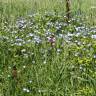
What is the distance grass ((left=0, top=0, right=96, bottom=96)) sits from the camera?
164 inches

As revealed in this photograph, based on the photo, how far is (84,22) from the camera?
23.9ft

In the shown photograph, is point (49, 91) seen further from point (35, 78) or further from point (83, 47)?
point (83, 47)

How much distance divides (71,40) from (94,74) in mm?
1592

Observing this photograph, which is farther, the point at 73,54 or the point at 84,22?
the point at 84,22

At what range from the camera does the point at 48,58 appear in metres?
4.97

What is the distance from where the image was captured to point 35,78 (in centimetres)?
440

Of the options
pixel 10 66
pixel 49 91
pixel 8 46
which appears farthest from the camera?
pixel 8 46

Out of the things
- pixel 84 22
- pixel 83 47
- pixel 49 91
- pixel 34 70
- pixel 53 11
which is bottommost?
pixel 49 91

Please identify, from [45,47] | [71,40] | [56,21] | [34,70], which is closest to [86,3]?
[56,21]

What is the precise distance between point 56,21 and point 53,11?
98cm

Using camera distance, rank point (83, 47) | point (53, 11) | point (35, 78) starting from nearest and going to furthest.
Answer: point (35, 78) < point (83, 47) < point (53, 11)

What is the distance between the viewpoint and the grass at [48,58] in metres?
4.17

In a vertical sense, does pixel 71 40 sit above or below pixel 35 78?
above

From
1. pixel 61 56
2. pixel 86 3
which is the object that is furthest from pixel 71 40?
pixel 86 3
